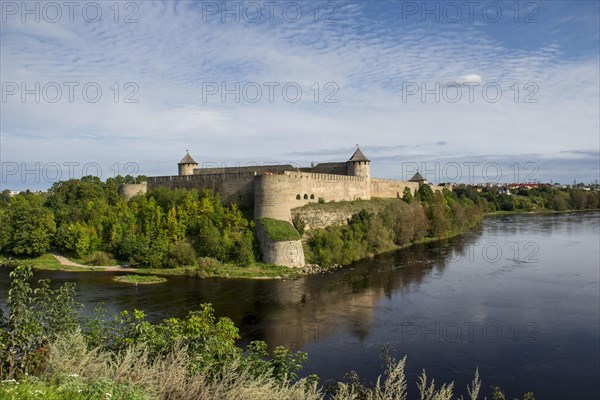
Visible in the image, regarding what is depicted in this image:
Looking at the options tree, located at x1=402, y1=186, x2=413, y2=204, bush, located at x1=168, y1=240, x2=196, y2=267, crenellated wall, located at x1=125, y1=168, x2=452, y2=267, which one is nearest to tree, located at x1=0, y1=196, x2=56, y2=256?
crenellated wall, located at x1=125, y1=168, x2=452, y2=267

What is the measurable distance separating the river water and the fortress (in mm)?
3300

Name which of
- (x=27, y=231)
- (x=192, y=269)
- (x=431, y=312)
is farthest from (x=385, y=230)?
(x=27, y=231)

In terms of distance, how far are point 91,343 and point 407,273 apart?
52.1ft

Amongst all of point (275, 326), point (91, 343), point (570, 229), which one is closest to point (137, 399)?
point (91, 343)

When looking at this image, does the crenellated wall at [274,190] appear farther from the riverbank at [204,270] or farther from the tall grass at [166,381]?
the tall grass at [166,381]

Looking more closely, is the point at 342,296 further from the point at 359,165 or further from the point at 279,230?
the point at 359,165

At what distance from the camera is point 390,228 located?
1125 inches

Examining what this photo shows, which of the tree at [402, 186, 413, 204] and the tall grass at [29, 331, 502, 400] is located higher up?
the tree at [402, 186, 413, 204]

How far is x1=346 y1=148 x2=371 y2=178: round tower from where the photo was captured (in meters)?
30.4

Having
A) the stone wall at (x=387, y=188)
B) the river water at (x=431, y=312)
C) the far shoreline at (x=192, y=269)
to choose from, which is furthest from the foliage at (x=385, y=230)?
the river water at (x=431, y=312)

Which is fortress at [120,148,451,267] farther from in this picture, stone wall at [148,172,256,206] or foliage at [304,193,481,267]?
foliage at [304,193,481,267]

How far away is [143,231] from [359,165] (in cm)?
1374

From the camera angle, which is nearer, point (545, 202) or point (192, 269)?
point (192, 269)

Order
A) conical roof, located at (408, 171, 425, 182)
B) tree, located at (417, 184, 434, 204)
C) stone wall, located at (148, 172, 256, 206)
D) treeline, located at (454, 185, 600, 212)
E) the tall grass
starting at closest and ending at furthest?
the tall grass < stone wall, located at (148, 172, 256, 206) < tree, located at (417, 184, 434, 204) < conical roof, located at (408, 171, 425, 182) < treeline, located at (454, 185, 600, 212)
